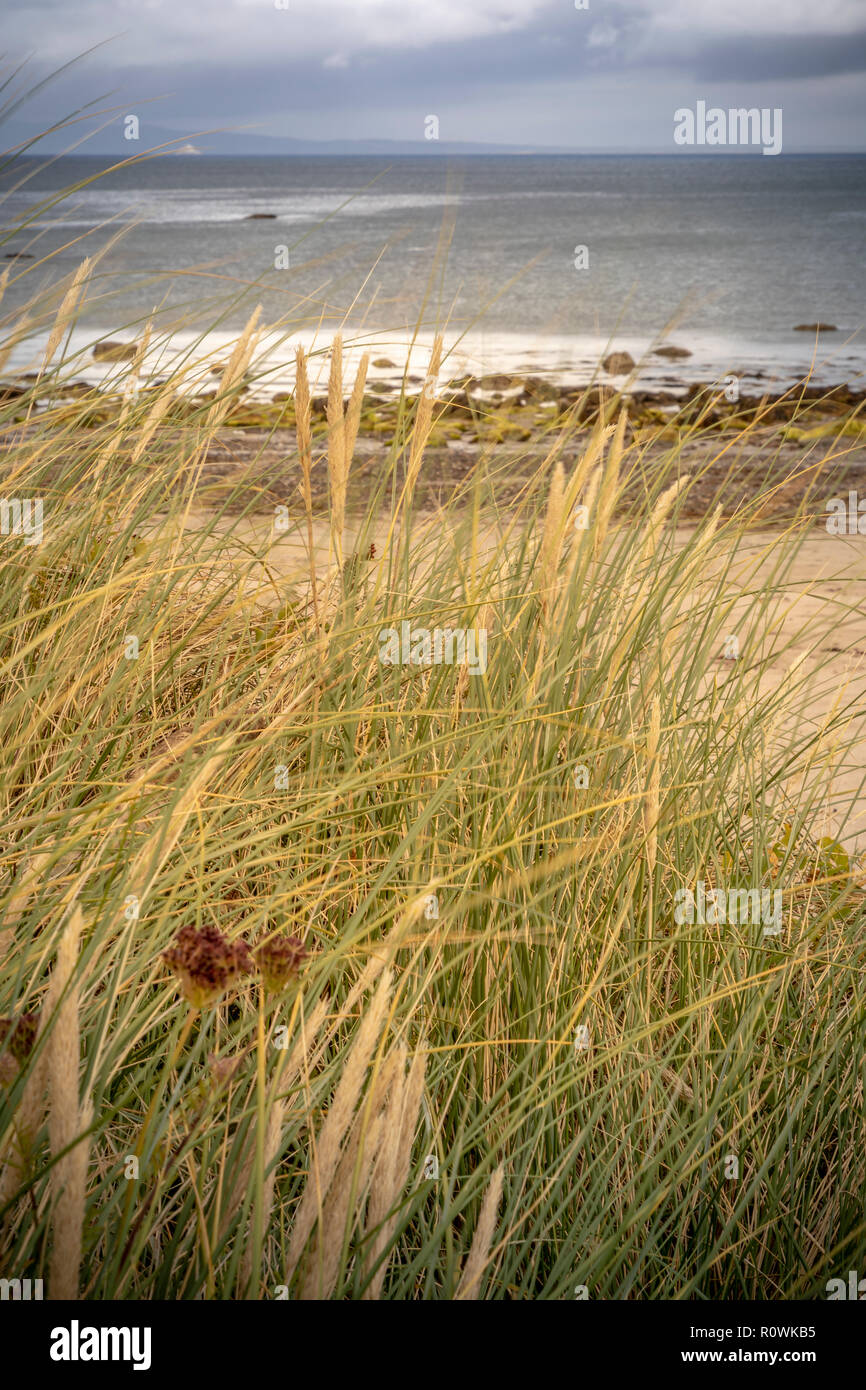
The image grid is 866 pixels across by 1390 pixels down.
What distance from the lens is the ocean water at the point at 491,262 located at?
2295 mm

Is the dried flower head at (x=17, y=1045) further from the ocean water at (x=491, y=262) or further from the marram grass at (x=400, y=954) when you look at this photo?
the ocean water at (x=491, y=262)

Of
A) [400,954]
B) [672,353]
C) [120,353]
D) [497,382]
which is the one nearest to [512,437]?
[497,382]

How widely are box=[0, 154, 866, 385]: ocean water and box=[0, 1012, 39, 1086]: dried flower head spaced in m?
1.26

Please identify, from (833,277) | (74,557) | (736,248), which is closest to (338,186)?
(736,248)

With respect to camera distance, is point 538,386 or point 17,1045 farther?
point 538,386

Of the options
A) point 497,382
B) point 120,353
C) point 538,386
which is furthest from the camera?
point 497,382

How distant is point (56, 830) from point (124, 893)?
0.33 m

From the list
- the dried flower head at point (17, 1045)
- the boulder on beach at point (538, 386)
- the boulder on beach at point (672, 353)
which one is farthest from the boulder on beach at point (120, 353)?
the boulder on beach at point (672, 353)

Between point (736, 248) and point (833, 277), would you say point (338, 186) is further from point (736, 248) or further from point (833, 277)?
point (833, 277)

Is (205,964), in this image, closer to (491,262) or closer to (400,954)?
(400,954)

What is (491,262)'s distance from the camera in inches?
1102

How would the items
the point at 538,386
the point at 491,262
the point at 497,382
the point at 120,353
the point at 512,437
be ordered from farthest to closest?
the point at 491,262
the point at 512,437
the point at 497,382
the point at 538,386
the point at 120,353

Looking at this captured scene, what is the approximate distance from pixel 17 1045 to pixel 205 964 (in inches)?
8.0

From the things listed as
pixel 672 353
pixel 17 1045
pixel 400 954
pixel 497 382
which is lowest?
pixel 400 954
